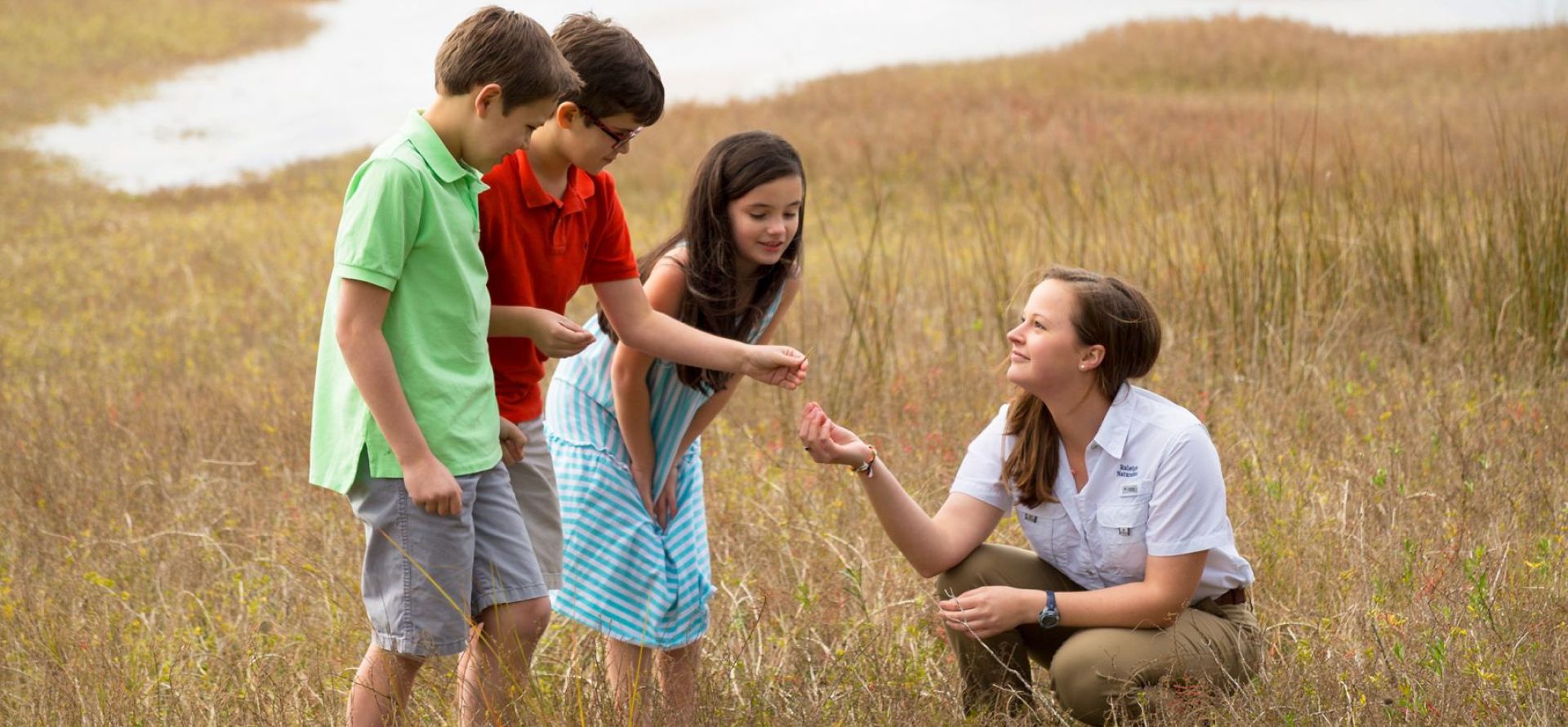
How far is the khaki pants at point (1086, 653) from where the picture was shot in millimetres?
2662

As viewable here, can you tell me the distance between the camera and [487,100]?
2.19 meters

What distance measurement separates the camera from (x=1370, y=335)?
561 cm

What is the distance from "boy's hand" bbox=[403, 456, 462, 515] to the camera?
215 cm

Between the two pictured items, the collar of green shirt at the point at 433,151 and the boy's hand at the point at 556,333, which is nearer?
the collar of green shirt at the point at 433,151

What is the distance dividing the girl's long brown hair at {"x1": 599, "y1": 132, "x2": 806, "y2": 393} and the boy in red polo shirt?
0.19m

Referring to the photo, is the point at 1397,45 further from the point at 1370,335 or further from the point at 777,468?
the point at 777,468

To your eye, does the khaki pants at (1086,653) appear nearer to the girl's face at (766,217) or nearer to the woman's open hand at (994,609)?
the woman's open hand at (994,609)

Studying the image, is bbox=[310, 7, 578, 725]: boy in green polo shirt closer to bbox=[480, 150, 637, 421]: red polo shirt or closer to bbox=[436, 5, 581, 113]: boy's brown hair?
bbox=[436, 5, 581, 113]: boy's brown hair

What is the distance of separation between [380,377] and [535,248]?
0.50 metres

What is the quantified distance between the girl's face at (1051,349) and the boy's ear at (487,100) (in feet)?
3.67

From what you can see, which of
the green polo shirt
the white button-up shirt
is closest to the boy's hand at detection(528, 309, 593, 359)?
the green polo shirt

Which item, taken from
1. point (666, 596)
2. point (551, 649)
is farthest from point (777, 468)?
point (666, 596)

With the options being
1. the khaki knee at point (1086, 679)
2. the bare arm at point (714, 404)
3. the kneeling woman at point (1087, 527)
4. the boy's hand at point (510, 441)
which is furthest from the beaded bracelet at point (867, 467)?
the boy's hand at point (510, 441)

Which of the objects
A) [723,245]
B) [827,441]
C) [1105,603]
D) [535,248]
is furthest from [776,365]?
[1105,603]
